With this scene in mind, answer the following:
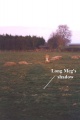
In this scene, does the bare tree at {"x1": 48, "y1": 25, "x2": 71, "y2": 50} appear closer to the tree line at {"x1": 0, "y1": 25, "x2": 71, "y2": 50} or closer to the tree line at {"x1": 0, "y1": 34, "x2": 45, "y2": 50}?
the tree line at {"x1": 0, "y1": 25, "x2": 71, "y2": 50}

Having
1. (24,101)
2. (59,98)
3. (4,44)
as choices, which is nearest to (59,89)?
(59,98)

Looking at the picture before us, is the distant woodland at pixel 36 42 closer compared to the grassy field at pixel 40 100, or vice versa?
the grassy field at pixel 40 100

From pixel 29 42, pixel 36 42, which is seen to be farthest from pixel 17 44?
pixel 36 42

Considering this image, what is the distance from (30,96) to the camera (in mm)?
7805

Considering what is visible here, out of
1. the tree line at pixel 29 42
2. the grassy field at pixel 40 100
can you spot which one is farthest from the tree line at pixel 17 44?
the grassy field at pixel 40 100

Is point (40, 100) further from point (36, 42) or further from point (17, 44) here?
point (17, 44)

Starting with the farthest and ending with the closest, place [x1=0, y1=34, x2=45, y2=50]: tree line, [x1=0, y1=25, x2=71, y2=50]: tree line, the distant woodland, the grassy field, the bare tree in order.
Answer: [x1=0, y1=34, x2=45, y2=50]: tree line < [x1=0, y1=25, x2=71, y2=50]: tree line < the distant woodland < the bare tree < the grassy field

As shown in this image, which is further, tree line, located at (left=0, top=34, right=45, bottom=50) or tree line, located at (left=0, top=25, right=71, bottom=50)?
tree line, located at (left=0, top=34, right=45, bottom=50)

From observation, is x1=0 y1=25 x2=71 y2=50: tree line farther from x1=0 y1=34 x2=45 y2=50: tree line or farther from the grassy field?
the grassy field

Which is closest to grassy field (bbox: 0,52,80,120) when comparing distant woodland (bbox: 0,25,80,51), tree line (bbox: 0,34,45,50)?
distant woodland (bbox: 0,25,80,51)

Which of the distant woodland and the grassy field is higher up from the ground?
the distant woodland

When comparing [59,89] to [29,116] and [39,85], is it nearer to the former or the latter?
[39,85]

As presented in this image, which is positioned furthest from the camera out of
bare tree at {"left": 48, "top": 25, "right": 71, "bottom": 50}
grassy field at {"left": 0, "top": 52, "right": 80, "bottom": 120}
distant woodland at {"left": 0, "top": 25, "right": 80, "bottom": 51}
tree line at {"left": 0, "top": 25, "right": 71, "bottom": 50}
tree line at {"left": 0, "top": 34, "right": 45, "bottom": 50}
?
tree line at {"left": 0, "top": 34, "right": 45, "bottom": 50}

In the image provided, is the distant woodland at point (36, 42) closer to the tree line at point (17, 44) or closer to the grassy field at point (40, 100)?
the tree line at point (17, 44)
